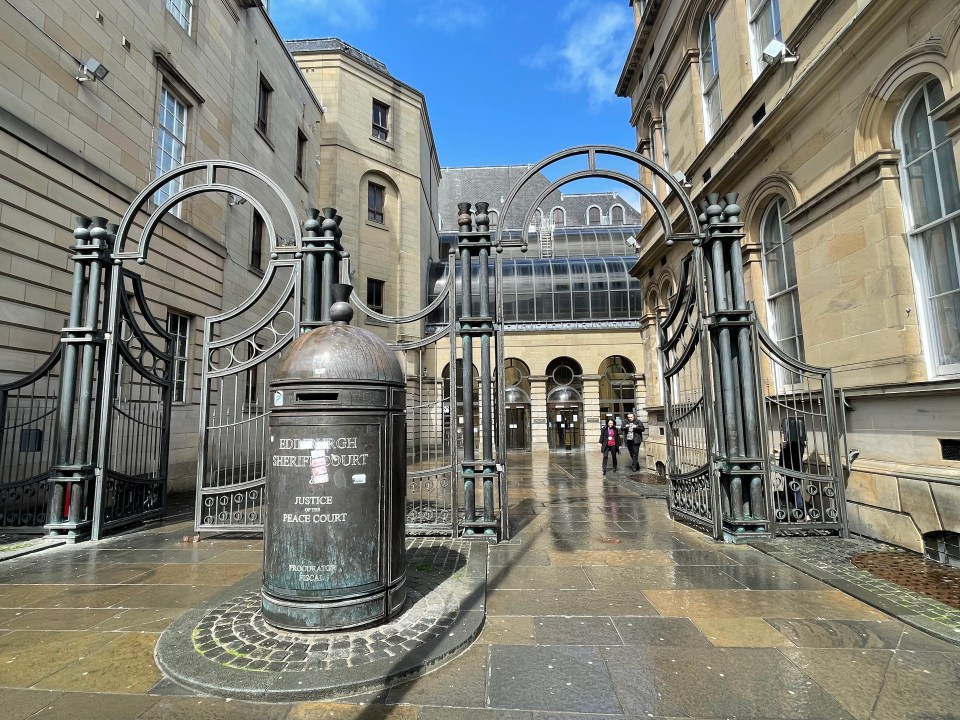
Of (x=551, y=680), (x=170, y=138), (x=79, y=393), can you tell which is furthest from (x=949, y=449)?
(x=170, y=138)

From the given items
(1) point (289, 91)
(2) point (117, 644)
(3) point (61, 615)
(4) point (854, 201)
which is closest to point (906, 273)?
(4) point (854, 201)

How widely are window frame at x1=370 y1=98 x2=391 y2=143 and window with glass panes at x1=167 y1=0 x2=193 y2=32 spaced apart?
13.6 meters

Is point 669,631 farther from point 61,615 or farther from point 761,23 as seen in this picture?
point 761,23

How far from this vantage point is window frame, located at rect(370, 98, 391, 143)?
2719 centimetres

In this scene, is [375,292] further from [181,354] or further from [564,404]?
[181,354]

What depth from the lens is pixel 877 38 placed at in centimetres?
650

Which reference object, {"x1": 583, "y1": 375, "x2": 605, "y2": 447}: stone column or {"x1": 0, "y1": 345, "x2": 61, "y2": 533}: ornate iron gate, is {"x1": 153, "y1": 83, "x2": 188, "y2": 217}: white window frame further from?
{"x1": 583, "y1": 375, "x2": 605, "y2": 447}: stone column

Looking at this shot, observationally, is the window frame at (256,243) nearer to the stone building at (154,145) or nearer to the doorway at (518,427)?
the stone building at (154,145)

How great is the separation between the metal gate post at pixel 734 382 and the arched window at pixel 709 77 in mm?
6462

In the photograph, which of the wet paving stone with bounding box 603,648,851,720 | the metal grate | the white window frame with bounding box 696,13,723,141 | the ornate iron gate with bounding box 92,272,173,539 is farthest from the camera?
the white window frame with bounding box 696,13,723,141

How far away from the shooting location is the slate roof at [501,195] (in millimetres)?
47688

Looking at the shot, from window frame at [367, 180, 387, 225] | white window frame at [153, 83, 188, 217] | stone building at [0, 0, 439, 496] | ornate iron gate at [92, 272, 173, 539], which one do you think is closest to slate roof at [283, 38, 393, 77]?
stone building at [0, 0, 439, 496]

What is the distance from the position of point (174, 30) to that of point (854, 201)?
608 inches

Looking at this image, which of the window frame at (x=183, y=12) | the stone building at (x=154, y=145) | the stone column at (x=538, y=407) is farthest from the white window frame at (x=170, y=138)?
the stone column at (x=538, y=407)
